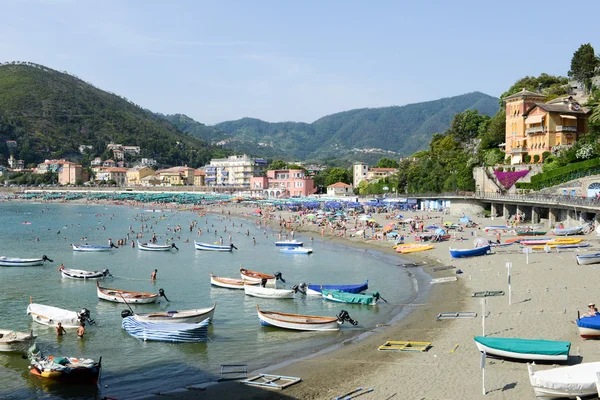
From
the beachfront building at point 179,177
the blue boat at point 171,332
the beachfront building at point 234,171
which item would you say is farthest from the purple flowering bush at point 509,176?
the beachfront building at point 179,177

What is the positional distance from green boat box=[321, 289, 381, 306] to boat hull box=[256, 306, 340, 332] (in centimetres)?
444

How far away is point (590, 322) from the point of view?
1620 centimetres

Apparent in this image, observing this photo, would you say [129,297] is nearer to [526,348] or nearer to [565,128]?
[526,348]

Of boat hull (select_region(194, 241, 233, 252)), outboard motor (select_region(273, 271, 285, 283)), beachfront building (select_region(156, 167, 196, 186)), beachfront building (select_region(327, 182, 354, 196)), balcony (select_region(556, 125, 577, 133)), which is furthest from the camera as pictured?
beachfront building (select_region(156, 167, 196, 186))

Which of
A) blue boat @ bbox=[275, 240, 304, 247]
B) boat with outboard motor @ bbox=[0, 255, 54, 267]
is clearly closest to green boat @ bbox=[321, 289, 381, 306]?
blue boat @ bbox=[275, 240, 304, 247]

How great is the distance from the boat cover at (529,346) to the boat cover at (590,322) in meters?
1.76

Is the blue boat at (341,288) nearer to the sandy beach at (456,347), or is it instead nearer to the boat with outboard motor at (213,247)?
the sandy beach at (456,347)

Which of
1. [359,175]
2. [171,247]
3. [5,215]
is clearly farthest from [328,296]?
[359,175]

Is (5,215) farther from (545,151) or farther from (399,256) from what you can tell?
(545,151)

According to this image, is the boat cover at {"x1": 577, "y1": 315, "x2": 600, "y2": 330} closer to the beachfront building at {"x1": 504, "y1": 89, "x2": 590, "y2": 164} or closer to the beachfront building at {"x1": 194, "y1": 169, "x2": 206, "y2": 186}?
the beachfront building at {"x1": 504, "y1": 89, "x2": 590, "y2": 164}

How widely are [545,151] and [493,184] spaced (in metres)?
5.93

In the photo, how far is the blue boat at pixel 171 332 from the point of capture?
771 inches

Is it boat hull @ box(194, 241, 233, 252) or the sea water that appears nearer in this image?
the sea water

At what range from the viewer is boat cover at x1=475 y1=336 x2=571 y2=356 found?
14486 millimetres
